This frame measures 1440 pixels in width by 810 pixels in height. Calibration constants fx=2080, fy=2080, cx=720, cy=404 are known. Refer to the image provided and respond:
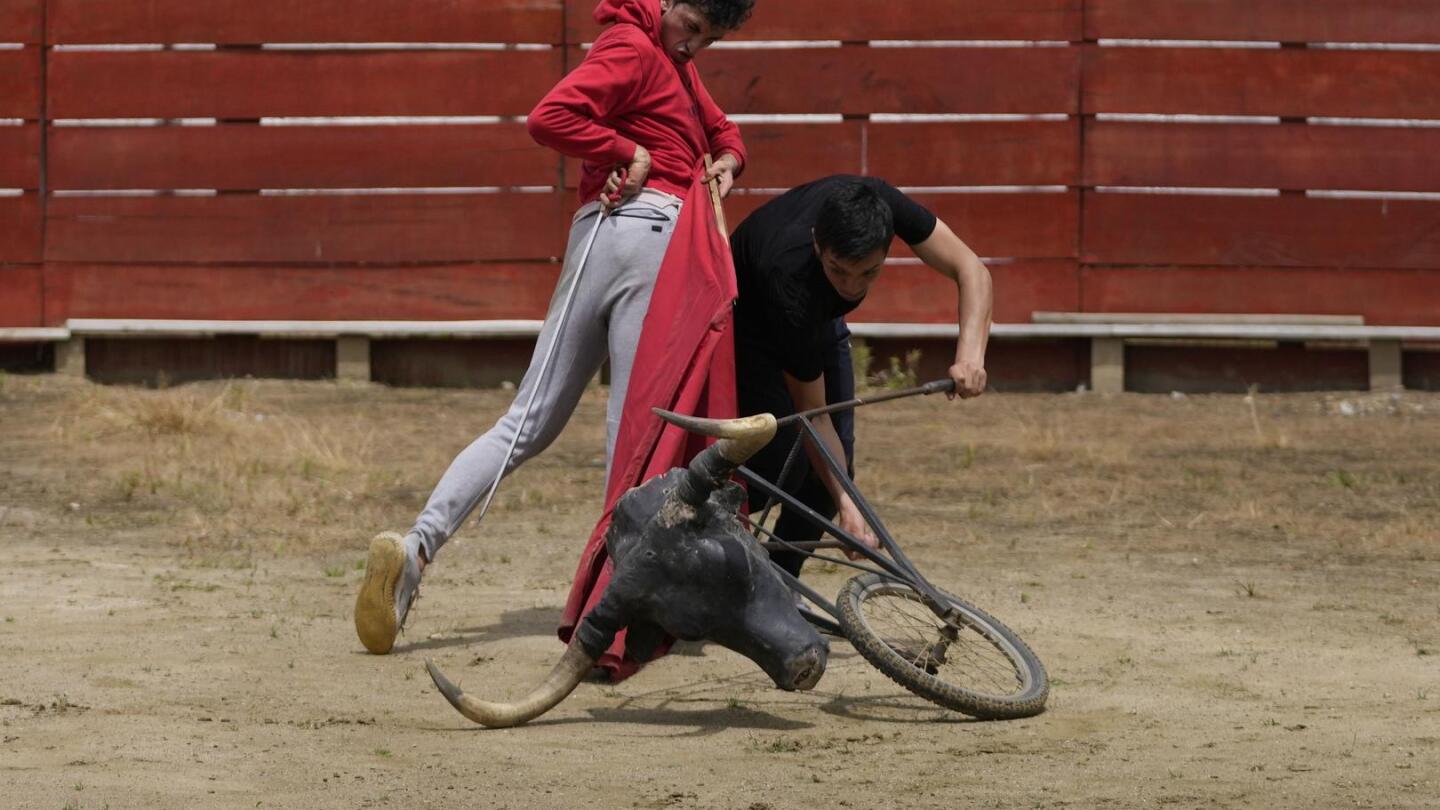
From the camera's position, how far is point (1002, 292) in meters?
10.1

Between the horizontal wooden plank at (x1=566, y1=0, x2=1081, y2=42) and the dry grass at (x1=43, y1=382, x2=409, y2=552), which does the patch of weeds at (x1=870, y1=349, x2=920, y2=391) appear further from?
the dry grass at (x1=43, y1=382, x2=409, y2=552)

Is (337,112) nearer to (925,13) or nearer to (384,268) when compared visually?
(384,268)

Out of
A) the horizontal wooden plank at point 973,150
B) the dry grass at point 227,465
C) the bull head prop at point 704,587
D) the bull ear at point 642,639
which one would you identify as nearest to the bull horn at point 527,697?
the bull head prop at point 704,587

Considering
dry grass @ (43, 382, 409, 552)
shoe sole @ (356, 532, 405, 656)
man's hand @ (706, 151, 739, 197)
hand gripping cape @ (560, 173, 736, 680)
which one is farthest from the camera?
dry grass @ (43, 382, 409, 552)

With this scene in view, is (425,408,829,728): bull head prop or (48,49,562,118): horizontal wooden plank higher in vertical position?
(48,49,562,118): horizontal wooden plank

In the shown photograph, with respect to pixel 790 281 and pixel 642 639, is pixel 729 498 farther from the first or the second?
pixel 790 281

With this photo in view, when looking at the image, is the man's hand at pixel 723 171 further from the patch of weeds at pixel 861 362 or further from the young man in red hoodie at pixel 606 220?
the patch of weeds at pixel 861 362

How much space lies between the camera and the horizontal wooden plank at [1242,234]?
397 inches

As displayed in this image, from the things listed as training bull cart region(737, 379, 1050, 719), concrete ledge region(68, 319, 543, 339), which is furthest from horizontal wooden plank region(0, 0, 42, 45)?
training bull cart region(737, 379, 1050, 719)

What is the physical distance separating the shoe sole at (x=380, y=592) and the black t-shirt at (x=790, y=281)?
96 centimetres

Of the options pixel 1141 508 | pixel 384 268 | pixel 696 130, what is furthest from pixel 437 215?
pixel 696 130

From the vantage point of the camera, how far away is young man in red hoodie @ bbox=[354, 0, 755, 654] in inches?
191

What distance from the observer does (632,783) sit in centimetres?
383

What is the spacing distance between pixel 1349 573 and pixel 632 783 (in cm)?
313
